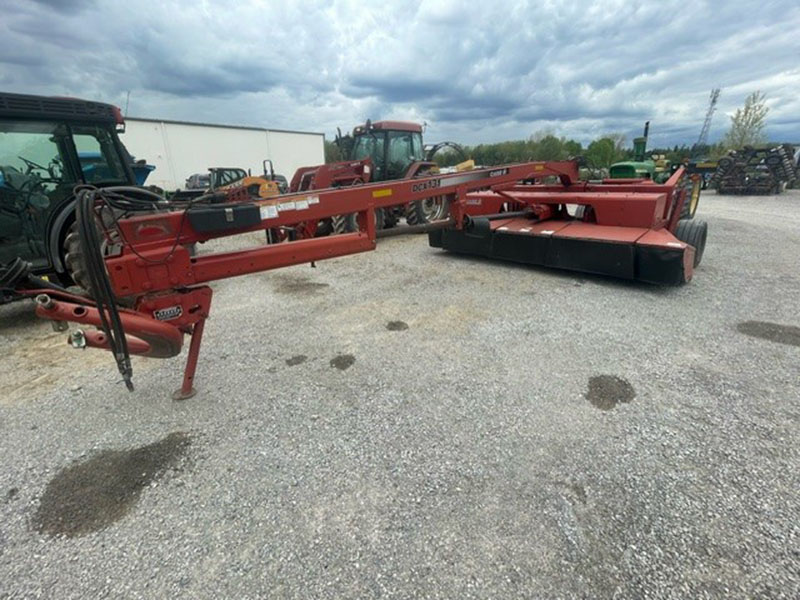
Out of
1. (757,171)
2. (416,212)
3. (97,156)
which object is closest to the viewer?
(97,156)

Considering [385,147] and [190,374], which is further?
[385,147]

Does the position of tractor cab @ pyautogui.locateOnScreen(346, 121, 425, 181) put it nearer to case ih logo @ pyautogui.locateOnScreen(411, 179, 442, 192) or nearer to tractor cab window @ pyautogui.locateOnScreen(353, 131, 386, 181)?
tractor cab window @ pyautogui.locateOnScreen(353, 131, 386, 181)

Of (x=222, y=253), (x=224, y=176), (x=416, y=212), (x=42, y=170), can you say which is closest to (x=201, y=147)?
(x=224, y=176)

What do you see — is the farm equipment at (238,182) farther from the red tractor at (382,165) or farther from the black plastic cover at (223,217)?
the black plastic cover at (223,217)

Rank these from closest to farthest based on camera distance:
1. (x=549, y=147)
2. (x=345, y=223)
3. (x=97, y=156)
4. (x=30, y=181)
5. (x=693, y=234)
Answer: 1. (x=30, y=181)
2. (x=97, y=156)
3. (x=693, y=234)
4. (x=345, y=223)
5. (x=549, y=147)

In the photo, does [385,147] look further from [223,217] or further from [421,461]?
[421,461]

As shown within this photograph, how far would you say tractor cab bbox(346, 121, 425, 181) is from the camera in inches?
377

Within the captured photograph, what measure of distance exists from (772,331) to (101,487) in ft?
19.0

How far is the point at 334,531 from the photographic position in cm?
200

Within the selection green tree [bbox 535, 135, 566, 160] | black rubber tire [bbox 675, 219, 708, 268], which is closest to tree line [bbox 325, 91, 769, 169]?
green tree [bbox 535, 135, 566, 160]

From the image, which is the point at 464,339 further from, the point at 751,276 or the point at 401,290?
the point at 751,276

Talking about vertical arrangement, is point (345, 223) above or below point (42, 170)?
below

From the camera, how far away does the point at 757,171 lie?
57.6 ft

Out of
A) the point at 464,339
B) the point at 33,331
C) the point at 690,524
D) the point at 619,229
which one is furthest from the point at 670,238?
the point at 33,331
